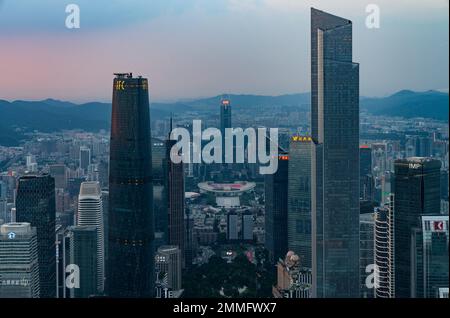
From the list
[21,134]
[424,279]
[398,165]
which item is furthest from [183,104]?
[424,279]

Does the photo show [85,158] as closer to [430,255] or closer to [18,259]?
[18,259]

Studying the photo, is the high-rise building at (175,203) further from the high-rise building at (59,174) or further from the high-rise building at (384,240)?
the high-rise building at (384,240)

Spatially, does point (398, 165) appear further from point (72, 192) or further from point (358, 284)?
point (72, 192)

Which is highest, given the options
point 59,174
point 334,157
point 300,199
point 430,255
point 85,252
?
point 334,157

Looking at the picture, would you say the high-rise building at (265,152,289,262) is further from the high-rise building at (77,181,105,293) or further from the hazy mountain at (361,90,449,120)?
the high-rise building at (77,181,105,293)

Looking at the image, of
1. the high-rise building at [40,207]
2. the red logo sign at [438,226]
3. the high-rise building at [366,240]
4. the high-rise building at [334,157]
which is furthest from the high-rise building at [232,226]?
the red logo sign at [438,226]

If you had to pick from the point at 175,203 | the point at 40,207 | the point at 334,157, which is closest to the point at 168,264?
the point at 175,203
